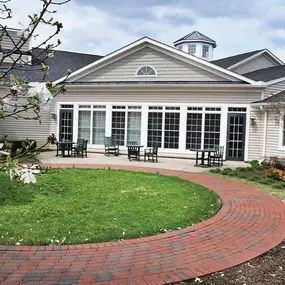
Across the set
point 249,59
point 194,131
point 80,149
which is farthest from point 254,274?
point 249,59

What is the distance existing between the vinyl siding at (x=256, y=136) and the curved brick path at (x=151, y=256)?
31.2 feet

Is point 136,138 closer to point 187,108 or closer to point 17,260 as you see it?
point 187,108

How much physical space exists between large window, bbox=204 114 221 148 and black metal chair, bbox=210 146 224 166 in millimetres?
675

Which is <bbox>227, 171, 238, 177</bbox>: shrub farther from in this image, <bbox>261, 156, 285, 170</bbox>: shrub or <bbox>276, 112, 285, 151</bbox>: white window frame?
<bbox>276, 112, 285, 151</bbox>: white window frame

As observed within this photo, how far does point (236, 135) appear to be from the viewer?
15.8 metres

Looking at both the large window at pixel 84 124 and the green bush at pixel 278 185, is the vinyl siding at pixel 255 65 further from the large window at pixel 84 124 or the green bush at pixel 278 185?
the green bush at pixel 278 185

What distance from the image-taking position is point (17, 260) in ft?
14.1

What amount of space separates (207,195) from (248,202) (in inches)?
38.8

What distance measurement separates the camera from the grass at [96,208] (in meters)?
5.35

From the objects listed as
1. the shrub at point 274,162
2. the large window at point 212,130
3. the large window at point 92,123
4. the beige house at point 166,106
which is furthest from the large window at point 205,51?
the shrub at point 274,162

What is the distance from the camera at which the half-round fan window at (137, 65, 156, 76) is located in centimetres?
1731

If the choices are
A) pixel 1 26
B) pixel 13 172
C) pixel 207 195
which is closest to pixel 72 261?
pixel 13 172

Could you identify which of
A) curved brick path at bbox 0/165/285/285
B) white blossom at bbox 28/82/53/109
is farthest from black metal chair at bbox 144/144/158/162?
white blossom at bbox 28/82/53/109

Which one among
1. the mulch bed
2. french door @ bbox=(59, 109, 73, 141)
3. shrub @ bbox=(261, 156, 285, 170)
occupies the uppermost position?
french door @ bbox=(59, 109, 73, 141)
